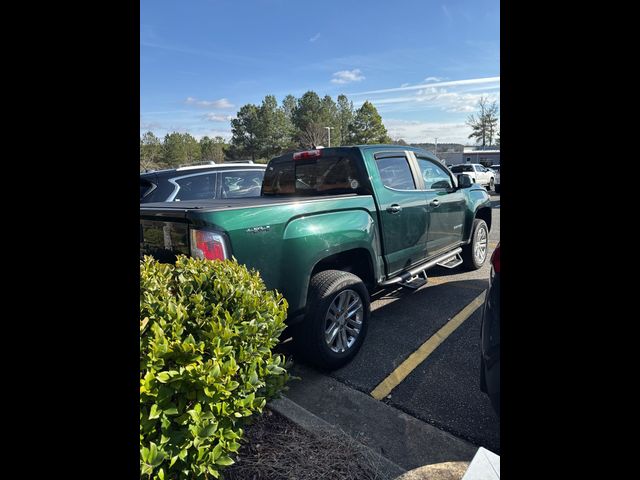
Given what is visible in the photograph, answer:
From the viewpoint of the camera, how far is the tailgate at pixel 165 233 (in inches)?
121

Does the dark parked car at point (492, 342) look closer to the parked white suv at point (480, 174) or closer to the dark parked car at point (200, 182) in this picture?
the dark parked car at point (200, 182)

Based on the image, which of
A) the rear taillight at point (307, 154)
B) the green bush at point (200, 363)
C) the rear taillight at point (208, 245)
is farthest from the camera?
the rear taillight at point (307, 154)

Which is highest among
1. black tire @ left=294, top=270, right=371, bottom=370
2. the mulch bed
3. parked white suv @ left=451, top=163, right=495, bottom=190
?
parked white suv @ left=451, top=163, right=495, bottom=190

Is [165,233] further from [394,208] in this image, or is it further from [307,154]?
[394,208]

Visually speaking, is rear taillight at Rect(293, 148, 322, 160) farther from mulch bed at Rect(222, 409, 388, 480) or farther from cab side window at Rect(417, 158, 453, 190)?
mulch bed at Rect(222, 409, 388, 480)

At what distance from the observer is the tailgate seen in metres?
3.07

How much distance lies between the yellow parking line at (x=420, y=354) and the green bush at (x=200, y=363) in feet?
4.44

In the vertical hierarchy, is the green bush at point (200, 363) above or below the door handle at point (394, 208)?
below

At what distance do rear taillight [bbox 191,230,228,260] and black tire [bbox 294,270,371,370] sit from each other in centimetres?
92

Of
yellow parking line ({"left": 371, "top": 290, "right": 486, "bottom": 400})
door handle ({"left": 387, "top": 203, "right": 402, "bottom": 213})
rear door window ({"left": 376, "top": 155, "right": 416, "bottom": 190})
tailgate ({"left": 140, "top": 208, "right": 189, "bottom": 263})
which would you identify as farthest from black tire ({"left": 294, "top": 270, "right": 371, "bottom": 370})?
rear door window ({"left": 376, "top": 155, "right": 416, "bottom": 190})

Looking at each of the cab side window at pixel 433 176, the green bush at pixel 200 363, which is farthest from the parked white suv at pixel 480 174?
the green bush at pixel 200 363

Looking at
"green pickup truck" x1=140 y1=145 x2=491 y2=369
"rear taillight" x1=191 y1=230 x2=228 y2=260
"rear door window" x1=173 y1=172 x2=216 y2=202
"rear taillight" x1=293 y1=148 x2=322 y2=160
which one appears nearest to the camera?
"rear taillight" x1=191 y1=230 x2=228 y2=260
